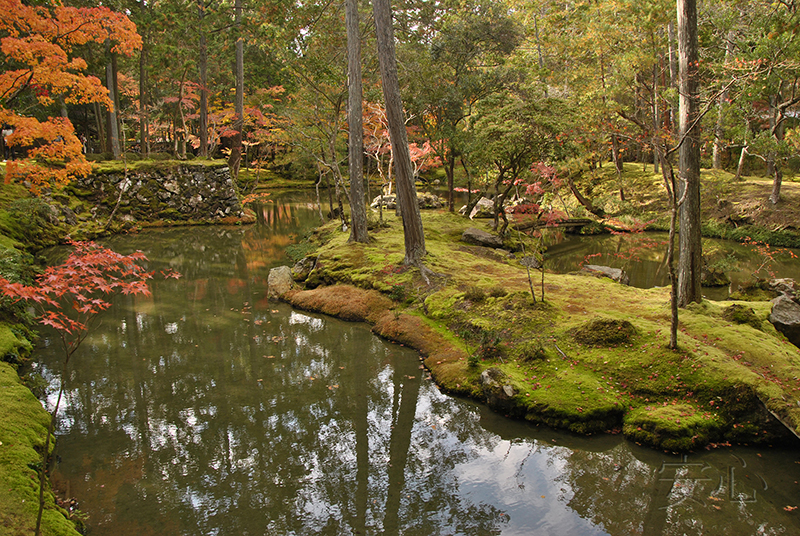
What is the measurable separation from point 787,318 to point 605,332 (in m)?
2.80

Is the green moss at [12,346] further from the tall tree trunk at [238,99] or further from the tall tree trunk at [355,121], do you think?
the tall tree trunk at [238,99]

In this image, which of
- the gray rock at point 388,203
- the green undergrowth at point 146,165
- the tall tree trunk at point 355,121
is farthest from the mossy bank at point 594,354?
the green undergrowth at point 146,165

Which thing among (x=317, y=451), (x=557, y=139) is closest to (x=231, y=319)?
(x=317, y=451)

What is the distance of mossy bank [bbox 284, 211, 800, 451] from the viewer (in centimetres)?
514

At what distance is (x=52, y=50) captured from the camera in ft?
27.9

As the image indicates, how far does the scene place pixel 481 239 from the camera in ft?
45.1

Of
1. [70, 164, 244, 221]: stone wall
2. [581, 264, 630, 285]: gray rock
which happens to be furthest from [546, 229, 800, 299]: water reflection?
A: [70, 164, 244, 221]: stone wall

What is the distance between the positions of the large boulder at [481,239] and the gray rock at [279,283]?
217 inches

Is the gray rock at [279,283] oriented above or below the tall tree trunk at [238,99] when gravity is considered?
below

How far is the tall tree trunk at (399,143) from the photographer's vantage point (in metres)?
9.85

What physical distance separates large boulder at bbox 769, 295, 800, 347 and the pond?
102 inches

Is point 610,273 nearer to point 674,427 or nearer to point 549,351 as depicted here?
point 549,351

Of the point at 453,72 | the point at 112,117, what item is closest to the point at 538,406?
the point at 453,72

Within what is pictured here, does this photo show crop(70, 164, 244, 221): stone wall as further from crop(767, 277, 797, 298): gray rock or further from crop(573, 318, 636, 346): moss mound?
crop(767, 277, 797, 298): gray rock
